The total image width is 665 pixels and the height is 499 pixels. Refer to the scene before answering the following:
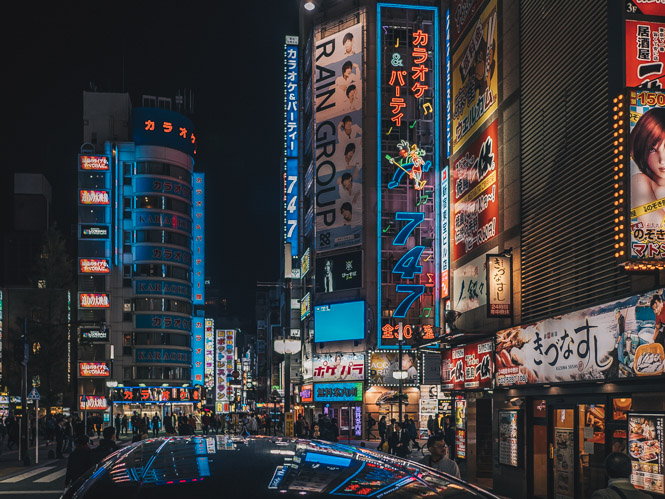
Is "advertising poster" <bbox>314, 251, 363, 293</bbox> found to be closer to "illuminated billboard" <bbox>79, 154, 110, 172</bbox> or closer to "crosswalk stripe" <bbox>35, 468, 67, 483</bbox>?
"crosswalk stripe" <bbox>35, 468, 67, 483</bbox>

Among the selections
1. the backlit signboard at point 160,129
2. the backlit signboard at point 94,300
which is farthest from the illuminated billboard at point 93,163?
the backlit signboard at point 94,300

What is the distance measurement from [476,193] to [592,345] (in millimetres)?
9726

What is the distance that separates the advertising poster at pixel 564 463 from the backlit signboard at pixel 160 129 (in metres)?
89.6

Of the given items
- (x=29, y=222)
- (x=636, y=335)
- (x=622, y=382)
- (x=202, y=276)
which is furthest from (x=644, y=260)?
(x=29, y=222)

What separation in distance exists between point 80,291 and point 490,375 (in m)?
81.0

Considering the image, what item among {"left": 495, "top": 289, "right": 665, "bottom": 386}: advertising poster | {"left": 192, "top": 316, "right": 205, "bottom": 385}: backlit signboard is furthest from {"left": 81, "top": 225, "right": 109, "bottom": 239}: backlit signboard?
{"left": 495, "top": 289, "right": 665, "bottom": 386}: advertising poster

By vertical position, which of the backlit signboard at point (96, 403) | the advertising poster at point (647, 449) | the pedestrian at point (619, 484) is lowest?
the backlit signboard at point (96, 403)

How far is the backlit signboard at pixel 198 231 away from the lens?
363 feet

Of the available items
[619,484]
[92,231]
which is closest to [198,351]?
[92,231]

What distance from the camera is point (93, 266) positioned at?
94.6 metres

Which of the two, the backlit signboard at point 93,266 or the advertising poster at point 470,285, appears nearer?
the advertising poster at point 470,285

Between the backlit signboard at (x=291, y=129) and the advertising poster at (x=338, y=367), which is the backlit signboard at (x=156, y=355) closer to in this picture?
the backlit signboard at (x=291, y=129)

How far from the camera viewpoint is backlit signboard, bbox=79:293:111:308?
93.1 metres

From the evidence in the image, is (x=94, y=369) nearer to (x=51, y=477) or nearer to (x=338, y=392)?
(x=338, y=392)
